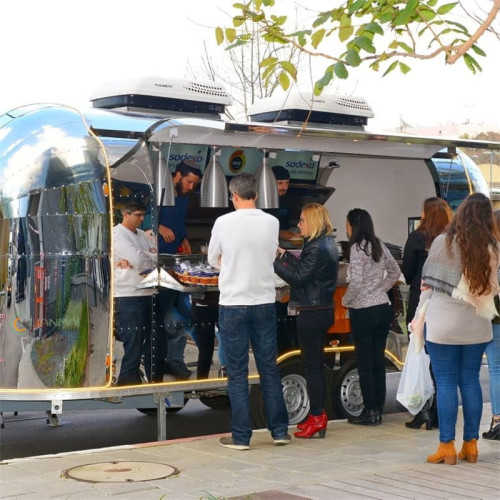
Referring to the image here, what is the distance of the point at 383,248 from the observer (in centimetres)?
906

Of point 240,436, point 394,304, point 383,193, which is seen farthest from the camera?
point 383,193

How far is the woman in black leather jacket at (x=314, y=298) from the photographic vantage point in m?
8.36

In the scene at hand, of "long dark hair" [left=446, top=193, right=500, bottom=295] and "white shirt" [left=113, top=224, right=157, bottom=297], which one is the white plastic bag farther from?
"white shirt" [left=113, top=224, right=157, bottom=297]

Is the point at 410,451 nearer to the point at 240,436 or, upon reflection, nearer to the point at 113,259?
the point at 240,436

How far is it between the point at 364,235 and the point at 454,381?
6.51ft

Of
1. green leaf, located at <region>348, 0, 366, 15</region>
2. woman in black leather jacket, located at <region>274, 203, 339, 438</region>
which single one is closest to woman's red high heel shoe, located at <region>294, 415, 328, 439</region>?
woman in black leather jacket, located at <region>274, 203, 339, 438</region>

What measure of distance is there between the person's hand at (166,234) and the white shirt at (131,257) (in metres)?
1.59

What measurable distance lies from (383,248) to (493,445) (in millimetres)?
1967

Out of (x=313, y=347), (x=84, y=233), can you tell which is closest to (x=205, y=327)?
(x=313, y=347)

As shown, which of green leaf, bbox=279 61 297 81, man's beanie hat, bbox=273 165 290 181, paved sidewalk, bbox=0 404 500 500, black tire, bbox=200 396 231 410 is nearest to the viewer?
green leaf, bbox=279 61 297 81

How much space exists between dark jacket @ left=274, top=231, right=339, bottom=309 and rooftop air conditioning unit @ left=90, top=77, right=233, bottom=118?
173 cm

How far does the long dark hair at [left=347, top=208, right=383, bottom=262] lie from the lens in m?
8.86

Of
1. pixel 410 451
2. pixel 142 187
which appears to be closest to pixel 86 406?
pixel 142 187

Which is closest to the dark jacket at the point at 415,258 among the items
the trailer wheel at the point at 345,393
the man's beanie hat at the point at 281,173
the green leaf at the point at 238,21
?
the trailer wheel at the point at 345,393
